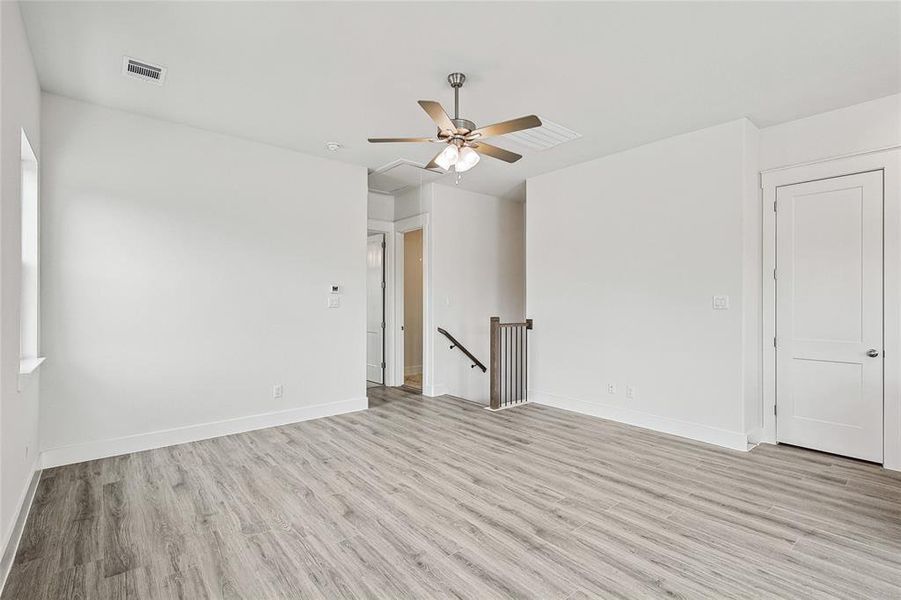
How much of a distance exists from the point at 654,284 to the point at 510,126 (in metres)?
2.54

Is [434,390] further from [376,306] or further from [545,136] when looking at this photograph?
[545,136]

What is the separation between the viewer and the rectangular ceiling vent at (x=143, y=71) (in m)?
3.00

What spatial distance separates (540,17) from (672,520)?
3.02 meters

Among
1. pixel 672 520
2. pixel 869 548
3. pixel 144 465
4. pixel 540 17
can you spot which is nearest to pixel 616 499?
pixel 672 520

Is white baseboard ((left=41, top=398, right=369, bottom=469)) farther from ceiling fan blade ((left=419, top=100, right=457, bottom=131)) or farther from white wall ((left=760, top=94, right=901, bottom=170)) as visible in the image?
white wall ((left=760, top=94, right=901, bottom=170))

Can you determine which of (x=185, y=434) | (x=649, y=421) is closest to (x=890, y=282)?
(x=649, y=421)

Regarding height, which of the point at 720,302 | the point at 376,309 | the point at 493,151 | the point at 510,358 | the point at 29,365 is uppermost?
the point at 493,151

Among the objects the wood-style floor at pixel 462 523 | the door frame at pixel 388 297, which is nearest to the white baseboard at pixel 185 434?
the wood-style floor at pixel 462 523

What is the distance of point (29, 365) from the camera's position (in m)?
2.86

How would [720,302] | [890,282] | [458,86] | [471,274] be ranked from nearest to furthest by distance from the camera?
[458,86] < [890,282] < [720,302] < [471,274]

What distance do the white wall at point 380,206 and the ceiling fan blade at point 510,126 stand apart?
3710mm

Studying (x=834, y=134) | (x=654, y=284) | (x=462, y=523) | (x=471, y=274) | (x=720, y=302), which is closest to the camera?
(x=462, y=523)

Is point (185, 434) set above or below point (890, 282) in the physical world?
below

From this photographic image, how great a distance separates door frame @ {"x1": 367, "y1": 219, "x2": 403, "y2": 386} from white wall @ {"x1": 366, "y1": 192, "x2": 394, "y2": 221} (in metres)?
0.09
